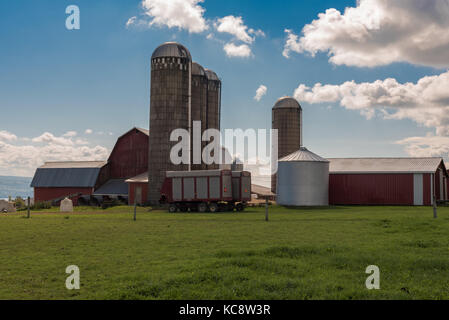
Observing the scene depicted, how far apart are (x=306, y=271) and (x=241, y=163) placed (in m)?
61.4

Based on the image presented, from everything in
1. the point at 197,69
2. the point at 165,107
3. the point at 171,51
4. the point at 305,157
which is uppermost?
the point at 197,69

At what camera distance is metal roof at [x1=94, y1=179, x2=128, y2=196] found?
58994 millimetres

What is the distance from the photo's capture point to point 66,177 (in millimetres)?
63062

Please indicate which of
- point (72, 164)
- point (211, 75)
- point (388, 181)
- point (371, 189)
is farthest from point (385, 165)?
point (72, 164)

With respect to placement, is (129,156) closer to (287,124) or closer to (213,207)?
(213,207)

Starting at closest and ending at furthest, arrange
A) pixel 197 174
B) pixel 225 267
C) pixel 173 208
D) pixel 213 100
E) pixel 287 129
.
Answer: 1. pixel 225 267
2. pixel 197 174
3. pixel 173 208
4. pixel 213 100
5. pixel 287 129

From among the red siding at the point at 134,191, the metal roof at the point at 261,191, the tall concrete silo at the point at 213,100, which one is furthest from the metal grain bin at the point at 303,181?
the tall concrete silo at the point at 213,100

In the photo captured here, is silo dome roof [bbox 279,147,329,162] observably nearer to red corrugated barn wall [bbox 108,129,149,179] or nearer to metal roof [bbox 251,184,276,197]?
metal roof [bbox 251,184,276,197]

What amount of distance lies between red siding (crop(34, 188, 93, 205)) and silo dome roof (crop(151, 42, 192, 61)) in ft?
68.5

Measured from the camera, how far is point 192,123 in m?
60.6

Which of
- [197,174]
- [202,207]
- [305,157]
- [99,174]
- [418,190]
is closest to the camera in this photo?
[202,207]

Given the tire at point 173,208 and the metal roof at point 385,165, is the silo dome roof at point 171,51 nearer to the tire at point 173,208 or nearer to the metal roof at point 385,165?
the tire at point 173,208

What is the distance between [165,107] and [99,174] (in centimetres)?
1554
